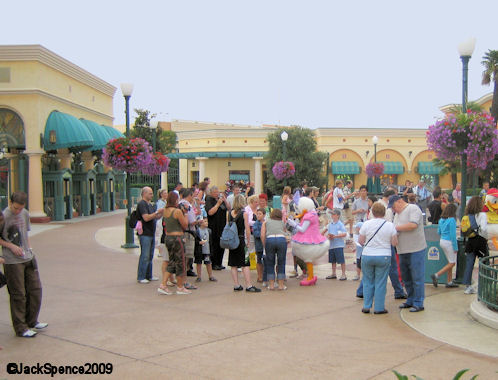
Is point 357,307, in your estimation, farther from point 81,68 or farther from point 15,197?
point 81,68

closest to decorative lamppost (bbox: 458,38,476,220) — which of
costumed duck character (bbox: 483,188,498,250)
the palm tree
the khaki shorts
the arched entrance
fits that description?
costumed duck character (bbox: 483,188,498,250)

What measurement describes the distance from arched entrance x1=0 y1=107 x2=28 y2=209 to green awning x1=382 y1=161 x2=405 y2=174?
30.5 meters

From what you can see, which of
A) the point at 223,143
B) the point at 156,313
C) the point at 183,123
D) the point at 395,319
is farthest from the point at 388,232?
the point at 183,123

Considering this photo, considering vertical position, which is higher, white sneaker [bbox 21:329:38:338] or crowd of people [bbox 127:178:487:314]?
crowd of people [bbox 127:178:487:314]

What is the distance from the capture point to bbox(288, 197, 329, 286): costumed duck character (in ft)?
34.2

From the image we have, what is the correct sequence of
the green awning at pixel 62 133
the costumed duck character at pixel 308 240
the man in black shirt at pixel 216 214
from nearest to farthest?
the costumed duck character at pixel 308 240
the man in black shirt at pixel 216 214
the green awning at pixel 62 133

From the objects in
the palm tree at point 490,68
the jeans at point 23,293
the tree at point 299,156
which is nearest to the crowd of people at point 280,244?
the jeans at point 23,293

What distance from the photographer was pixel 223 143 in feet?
159

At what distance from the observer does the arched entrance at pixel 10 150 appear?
23.5m

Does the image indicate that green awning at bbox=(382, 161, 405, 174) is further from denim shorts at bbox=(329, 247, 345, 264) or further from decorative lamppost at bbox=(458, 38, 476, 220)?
denim shorts at bbox=(329, 247, 345, 264)

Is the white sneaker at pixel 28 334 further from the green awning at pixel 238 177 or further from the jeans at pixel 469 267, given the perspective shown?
the green awning at pixel 238 177

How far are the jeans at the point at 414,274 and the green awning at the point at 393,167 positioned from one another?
39045 mm

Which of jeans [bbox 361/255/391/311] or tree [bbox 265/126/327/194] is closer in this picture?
jeans [bbox 361/255/391/311]

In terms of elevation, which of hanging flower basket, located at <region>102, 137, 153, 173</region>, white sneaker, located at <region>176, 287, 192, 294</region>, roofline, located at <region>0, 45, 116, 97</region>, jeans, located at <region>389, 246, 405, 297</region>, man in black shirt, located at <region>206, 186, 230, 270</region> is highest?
roofline, located at <region>0, 45, 116, 97</region>
